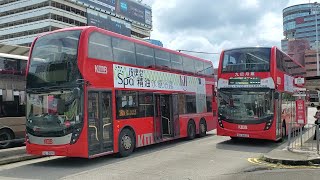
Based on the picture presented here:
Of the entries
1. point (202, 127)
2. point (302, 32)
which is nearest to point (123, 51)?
point (202, 127)

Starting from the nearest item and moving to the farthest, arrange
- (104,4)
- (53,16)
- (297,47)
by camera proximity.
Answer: (297,47) < (53,16) < (104,4)

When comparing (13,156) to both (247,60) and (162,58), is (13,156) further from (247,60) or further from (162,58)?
(247,60)

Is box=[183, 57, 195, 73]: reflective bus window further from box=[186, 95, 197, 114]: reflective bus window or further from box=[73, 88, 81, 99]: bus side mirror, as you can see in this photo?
box=[73, 88, 81, 99]: bus side mirror

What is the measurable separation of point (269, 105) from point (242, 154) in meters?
2.94

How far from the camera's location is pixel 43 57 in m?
12.2

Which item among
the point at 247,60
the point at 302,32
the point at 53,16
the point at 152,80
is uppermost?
the point at 53,16

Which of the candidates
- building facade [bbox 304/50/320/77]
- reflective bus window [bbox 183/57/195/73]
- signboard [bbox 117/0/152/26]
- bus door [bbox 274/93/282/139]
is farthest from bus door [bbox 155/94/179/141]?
signboard [bbox 117/0/152/26]

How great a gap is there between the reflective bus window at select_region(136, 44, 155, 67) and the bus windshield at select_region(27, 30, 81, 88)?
3.27 m

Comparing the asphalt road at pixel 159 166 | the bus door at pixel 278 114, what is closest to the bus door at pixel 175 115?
the asphalt road at pixel 159 166

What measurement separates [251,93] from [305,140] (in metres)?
2.82

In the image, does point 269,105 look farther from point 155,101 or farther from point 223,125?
point 155,101

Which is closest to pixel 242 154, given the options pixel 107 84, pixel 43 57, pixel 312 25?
pixel 107 84

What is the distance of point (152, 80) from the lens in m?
15.5

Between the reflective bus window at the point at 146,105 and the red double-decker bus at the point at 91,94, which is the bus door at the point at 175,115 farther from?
the reflective bus window at the point at 146,105
